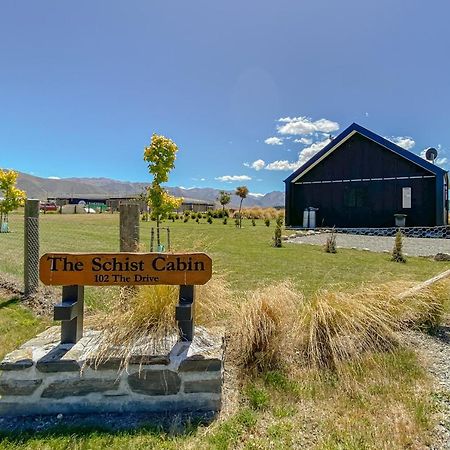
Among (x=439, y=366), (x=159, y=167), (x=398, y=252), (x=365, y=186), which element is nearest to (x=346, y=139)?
(x=365, y=186)

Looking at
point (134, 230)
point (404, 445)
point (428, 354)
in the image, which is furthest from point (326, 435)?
point (134, 230)

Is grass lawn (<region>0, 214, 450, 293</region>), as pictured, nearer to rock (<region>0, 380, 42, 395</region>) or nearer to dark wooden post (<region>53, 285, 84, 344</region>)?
dark wooden post (<region>53, 285, 84, 344</region>)

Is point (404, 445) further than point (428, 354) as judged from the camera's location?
No

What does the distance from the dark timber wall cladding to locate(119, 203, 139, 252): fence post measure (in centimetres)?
1628

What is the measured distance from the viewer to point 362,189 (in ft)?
61.3

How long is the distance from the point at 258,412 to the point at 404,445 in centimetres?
98

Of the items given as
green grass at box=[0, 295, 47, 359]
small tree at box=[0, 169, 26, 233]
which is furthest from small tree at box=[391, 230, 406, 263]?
small tree at box=[0, 169, 26, 233]

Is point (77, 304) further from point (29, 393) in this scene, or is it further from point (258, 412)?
point (258, 412)

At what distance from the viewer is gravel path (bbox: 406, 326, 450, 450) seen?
2.35 m

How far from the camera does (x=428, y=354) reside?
11.4ft

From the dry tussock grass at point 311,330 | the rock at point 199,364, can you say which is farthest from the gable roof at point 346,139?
the rock at point 199,364

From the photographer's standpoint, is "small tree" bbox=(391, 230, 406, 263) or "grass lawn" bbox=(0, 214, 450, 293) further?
"small tree" bbox=(391, 230, 406, 263)

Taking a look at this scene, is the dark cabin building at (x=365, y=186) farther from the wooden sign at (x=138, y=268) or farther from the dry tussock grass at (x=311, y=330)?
the wooden sign at (x=138, y=268)

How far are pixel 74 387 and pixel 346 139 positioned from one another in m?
19.1
